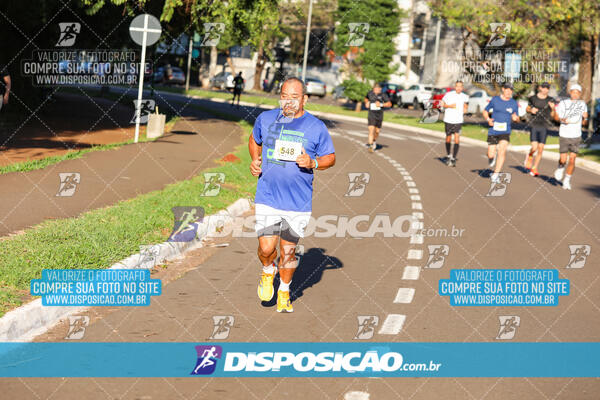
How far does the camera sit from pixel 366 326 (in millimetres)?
7473

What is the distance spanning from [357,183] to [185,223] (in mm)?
7014

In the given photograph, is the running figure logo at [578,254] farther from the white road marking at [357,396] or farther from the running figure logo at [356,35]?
the running figure logo at [356,35]

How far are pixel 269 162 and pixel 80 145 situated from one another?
13881mm

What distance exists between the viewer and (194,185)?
1472 cm

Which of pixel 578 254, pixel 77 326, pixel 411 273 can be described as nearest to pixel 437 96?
pixel 578 254

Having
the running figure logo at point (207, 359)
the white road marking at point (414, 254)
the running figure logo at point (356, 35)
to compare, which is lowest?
the white road marking at point (414, 254)

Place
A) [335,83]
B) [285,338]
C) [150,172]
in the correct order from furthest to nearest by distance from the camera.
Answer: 1. [335,83]
2. [150,172]
3. [285,338]

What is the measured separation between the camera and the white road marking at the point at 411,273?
9664mm

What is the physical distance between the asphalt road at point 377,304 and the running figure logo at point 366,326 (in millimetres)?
67

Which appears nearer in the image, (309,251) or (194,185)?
(309,251)

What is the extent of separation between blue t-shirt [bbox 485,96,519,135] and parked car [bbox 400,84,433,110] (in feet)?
137

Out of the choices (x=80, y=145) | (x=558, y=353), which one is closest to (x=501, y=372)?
(x=558, y=353)

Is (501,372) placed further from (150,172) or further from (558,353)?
(150,172)

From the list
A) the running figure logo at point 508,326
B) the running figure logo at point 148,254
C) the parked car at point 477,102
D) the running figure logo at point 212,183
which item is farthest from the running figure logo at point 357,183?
the parked car at point 477,102
